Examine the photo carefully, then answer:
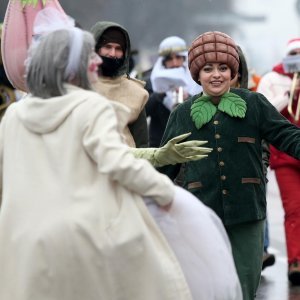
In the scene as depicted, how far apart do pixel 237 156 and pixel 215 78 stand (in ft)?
1.55

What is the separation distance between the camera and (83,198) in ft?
17.8

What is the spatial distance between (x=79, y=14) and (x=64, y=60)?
52.5 feet

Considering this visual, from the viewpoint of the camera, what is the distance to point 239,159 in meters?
7.03

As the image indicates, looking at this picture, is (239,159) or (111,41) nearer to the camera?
(239,159)

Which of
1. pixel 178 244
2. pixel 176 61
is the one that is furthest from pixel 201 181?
pixel 176 61

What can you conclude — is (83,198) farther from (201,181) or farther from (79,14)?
(79,14)

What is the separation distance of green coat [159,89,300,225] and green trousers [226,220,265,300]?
0.09 meters

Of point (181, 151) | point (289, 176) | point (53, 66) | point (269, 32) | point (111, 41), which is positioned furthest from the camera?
point (269, 32)

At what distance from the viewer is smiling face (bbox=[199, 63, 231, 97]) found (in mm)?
7148

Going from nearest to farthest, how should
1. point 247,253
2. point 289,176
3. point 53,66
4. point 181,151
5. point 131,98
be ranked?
point 53,66 < point 181,151 < point 247,253 < point 131,98 < point 289,176

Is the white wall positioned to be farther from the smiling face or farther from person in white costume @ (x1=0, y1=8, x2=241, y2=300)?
person in white costume @ (x1=0, y1=8, x2=241, y2=300)

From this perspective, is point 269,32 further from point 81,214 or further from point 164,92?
point 81,214

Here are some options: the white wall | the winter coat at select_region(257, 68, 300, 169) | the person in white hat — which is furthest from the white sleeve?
the white wall

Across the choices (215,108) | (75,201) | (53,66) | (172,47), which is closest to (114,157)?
(75,201)
